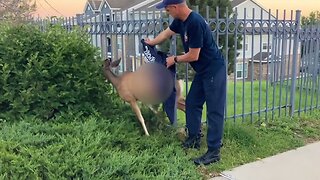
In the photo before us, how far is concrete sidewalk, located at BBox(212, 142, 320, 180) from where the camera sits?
384 centimetres

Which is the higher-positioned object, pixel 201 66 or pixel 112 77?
pixel 201 66

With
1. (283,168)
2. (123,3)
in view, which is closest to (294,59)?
(283,168)

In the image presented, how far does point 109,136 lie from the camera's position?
12.5 feet

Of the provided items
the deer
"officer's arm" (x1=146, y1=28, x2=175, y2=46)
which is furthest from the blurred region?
"officer's arm" (x1=146, y1=28, x2=175, y2=46)

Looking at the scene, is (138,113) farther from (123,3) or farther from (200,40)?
(123,3)

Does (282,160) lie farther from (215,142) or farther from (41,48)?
(41,48)

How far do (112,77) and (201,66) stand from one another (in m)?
1.25

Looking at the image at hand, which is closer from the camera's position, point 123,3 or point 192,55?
point 192,55

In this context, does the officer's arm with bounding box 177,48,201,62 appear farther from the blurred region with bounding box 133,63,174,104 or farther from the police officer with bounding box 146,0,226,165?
the blurred region with bounding box 133,63,174,104

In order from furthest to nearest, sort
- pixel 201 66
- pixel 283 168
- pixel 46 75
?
pixel 46 75 → pixel 283 168 → pixel 201 66

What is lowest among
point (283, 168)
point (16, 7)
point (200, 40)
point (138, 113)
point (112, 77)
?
point (283, 168)

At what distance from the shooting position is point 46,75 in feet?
14.1

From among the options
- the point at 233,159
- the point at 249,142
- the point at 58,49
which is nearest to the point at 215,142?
the point at 233,159

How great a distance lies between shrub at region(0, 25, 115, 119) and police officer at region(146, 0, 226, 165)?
0.96 m
